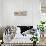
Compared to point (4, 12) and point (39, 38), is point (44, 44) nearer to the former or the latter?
point (39, 38)

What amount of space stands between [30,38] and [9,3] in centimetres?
123

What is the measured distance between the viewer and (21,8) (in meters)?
3.84

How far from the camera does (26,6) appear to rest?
385cm

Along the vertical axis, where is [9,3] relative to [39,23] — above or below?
above

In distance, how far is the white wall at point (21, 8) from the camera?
381cm

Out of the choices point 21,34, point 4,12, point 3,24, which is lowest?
point 21,34

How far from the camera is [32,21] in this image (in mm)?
3822

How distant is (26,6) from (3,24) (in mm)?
883

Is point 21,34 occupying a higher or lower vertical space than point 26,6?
lower

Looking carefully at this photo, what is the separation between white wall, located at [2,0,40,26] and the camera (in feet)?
12.5

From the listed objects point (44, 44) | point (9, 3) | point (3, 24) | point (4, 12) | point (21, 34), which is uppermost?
point (9, 3)

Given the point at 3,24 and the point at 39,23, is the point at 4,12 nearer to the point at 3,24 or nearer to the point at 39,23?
the point at 3,24

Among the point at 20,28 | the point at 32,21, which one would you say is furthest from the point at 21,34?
the point at 32,21

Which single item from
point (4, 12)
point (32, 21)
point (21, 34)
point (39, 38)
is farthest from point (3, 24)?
point (39, 38)
